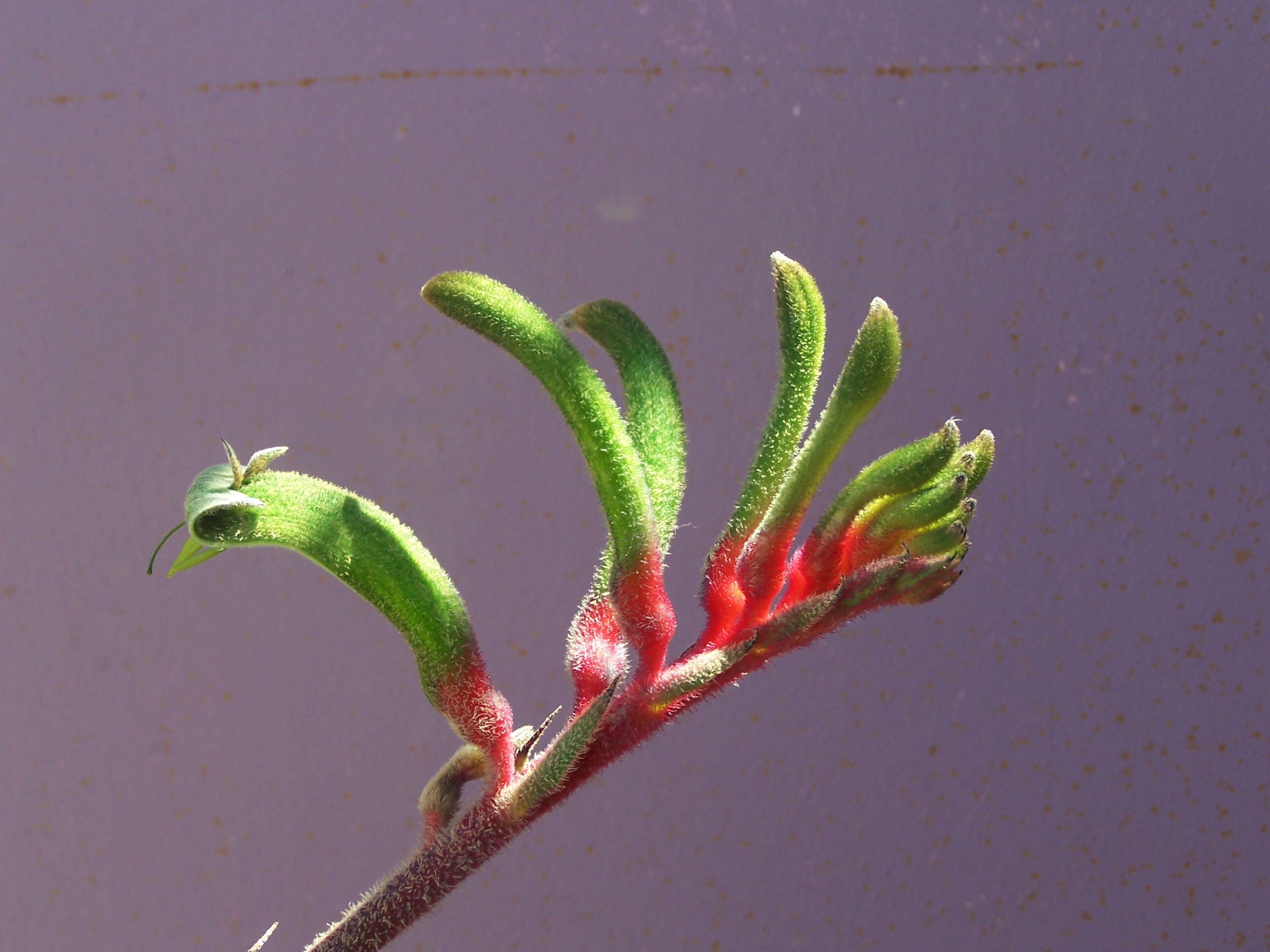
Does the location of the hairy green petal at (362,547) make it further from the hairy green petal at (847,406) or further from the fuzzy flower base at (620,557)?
the hairy green petal at (847,406)

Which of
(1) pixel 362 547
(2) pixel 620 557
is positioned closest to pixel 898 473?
(2) pixel 620 557

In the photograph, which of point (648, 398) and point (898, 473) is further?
point (648, 398)

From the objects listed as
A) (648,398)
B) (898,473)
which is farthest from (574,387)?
(898,473)

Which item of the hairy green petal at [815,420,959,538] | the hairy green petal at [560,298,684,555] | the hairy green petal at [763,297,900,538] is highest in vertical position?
the hairy green petal at [560,298,684,555]

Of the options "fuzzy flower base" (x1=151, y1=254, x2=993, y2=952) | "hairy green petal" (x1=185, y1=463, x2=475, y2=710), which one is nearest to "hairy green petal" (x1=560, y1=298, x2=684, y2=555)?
"fuzzy flower base" (x1=151, y1=254, x2=993, y2=952)

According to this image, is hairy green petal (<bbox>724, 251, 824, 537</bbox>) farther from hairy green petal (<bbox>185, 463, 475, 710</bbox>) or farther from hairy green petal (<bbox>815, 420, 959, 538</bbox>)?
hairy green petal (<bbox>185, 463, 475, 710</bbox>)

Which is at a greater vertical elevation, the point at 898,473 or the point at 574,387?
the point at 574,387

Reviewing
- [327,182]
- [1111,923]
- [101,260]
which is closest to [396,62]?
[327,182]

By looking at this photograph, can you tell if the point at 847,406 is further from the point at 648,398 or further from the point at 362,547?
the point at 362,547

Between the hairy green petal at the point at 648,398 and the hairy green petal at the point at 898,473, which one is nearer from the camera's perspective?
the hairy green petal at the point at 898,473

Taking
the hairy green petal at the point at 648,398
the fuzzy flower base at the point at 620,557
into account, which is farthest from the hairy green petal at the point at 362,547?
the hairy green petal at the point at 648,398

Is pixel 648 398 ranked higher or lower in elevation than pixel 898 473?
higher
